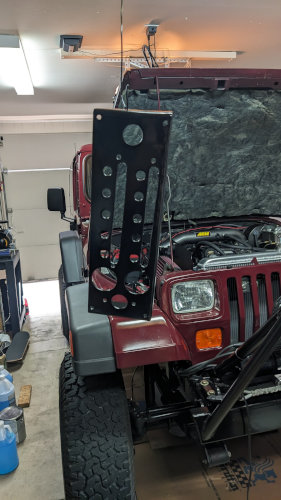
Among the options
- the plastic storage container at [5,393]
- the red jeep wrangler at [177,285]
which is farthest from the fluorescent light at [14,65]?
the plastic storage container at [5,393]

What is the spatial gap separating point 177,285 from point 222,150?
1036mm

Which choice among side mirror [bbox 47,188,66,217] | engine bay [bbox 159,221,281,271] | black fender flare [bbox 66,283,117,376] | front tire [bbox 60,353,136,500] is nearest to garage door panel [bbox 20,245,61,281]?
side mirror [bbox 47,188,66,217]

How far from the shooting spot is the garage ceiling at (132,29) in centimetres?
367

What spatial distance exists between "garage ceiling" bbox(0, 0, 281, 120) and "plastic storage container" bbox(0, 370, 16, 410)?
10.6 feet

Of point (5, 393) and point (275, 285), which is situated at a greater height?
point (275, 285)

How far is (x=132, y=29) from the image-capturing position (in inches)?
164

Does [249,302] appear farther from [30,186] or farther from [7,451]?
[30,186]

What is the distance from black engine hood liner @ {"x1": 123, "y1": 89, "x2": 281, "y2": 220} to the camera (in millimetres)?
2375

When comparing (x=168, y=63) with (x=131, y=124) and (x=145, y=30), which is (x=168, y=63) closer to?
(x=145, y=30)

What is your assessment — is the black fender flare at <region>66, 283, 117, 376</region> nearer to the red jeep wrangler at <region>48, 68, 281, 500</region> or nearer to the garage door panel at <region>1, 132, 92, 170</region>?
the red jeep wrangler at <region>48, 68, 281, 500</region>

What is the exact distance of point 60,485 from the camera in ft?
8.25

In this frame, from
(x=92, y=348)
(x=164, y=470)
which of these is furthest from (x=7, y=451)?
(x=92, y=348)

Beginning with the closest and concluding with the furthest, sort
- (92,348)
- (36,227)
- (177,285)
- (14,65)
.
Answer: (92,348)
(177,285)
(14,65)
(36,227)

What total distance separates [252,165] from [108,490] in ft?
6.85
